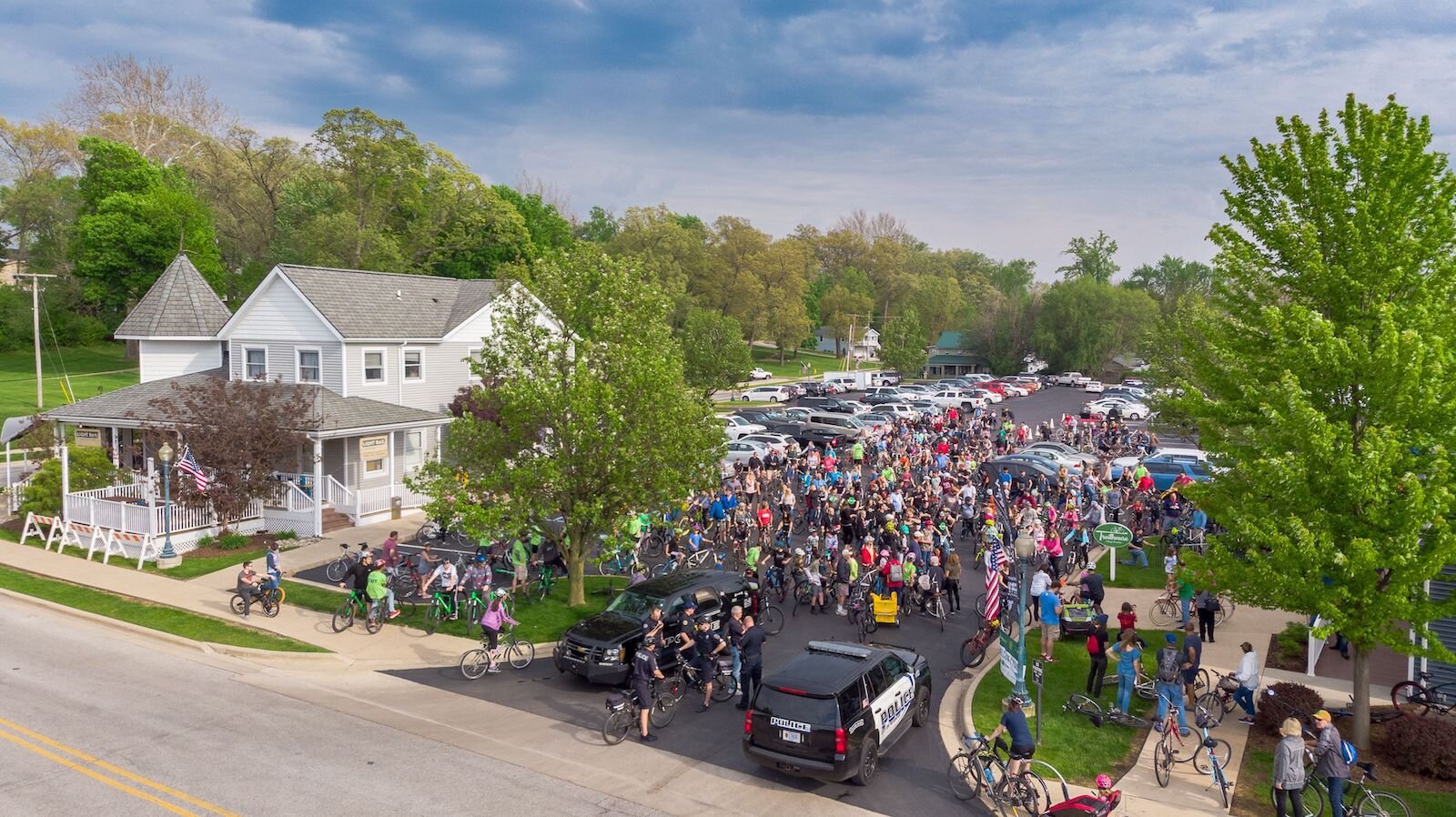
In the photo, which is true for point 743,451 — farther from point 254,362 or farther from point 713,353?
point 254,362

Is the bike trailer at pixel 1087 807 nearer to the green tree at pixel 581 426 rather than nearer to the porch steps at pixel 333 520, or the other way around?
the green tree at pixel 581 426

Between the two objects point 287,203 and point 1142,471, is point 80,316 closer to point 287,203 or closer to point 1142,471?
point 287,203

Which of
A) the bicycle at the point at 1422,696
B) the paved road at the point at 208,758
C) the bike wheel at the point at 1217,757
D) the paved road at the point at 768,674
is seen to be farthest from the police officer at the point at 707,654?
the bicycle at the point at 1422,696

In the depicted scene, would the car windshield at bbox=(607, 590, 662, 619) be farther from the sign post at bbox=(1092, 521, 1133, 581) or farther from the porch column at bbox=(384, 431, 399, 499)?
the porch column at bbox=(384, 431, 399, 499)

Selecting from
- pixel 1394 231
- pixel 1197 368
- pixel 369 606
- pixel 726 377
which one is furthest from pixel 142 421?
pixel 726 377

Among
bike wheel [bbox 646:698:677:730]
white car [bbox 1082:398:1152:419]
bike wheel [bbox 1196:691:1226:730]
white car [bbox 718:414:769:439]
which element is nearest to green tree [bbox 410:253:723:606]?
bike wheel [bbox 646:698:677:730]
